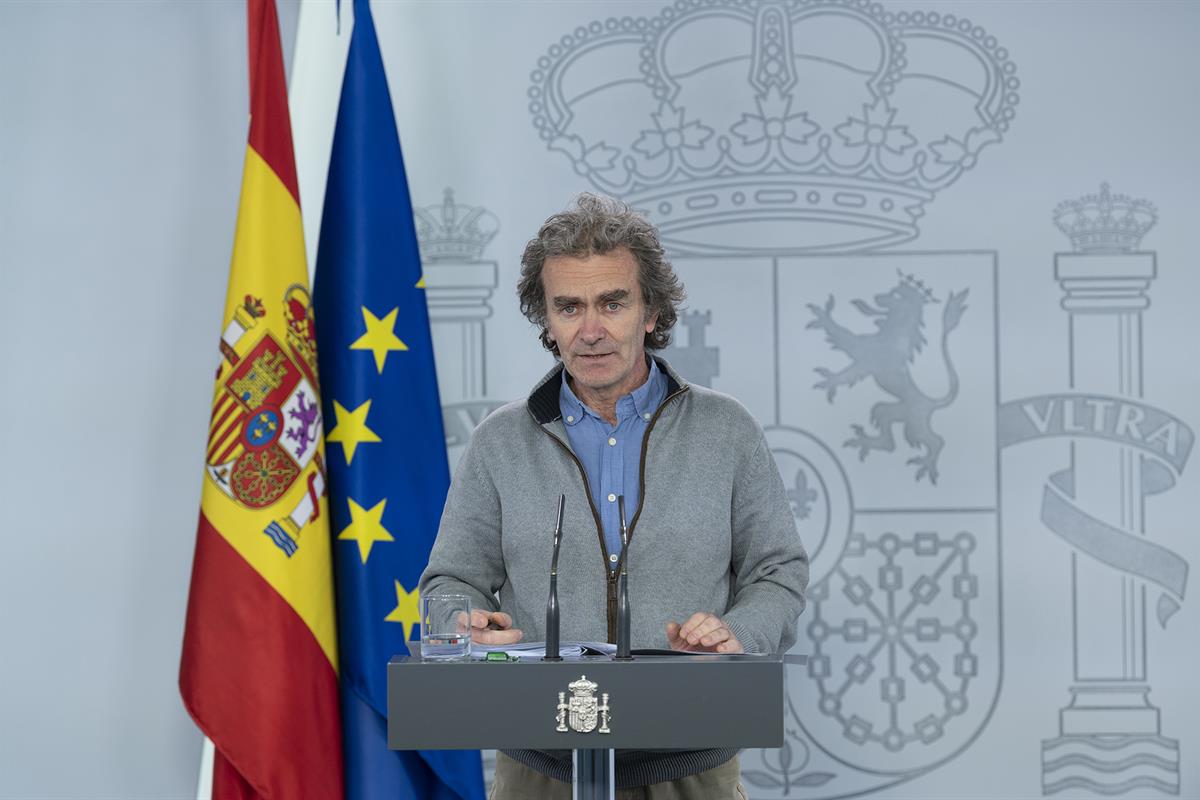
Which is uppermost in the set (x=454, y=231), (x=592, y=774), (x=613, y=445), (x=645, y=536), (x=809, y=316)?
(x=454, y=231)

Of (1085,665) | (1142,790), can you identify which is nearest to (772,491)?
(1085,665)

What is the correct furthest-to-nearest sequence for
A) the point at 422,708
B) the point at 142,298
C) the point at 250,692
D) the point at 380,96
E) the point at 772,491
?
the point at 142,298, the point at 380,96, the point at 250,692, the point at 772,491, the point at 422,708

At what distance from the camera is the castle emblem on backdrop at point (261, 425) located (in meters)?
2.65

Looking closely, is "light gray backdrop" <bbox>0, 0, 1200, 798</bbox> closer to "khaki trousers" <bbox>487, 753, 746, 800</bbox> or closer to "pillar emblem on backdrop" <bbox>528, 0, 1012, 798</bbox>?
"pillar emblem on backdrop" <bbox>528, 0, 1012, 798</bbox>

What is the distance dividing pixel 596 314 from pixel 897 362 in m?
1.34

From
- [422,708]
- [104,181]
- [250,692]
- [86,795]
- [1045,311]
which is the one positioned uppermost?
[104,181]

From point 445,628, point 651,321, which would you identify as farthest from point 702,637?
point 651,321

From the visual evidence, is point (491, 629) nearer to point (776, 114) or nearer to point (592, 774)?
point (592, 774)

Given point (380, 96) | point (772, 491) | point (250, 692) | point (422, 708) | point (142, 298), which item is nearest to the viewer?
point (422, 708)

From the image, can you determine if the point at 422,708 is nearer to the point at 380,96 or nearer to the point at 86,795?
the point at 380,96

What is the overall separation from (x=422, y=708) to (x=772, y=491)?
2.52 ft

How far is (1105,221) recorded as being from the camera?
2.96m

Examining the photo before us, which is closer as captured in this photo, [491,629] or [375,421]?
[491,629]

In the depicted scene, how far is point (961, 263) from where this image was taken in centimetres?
296
